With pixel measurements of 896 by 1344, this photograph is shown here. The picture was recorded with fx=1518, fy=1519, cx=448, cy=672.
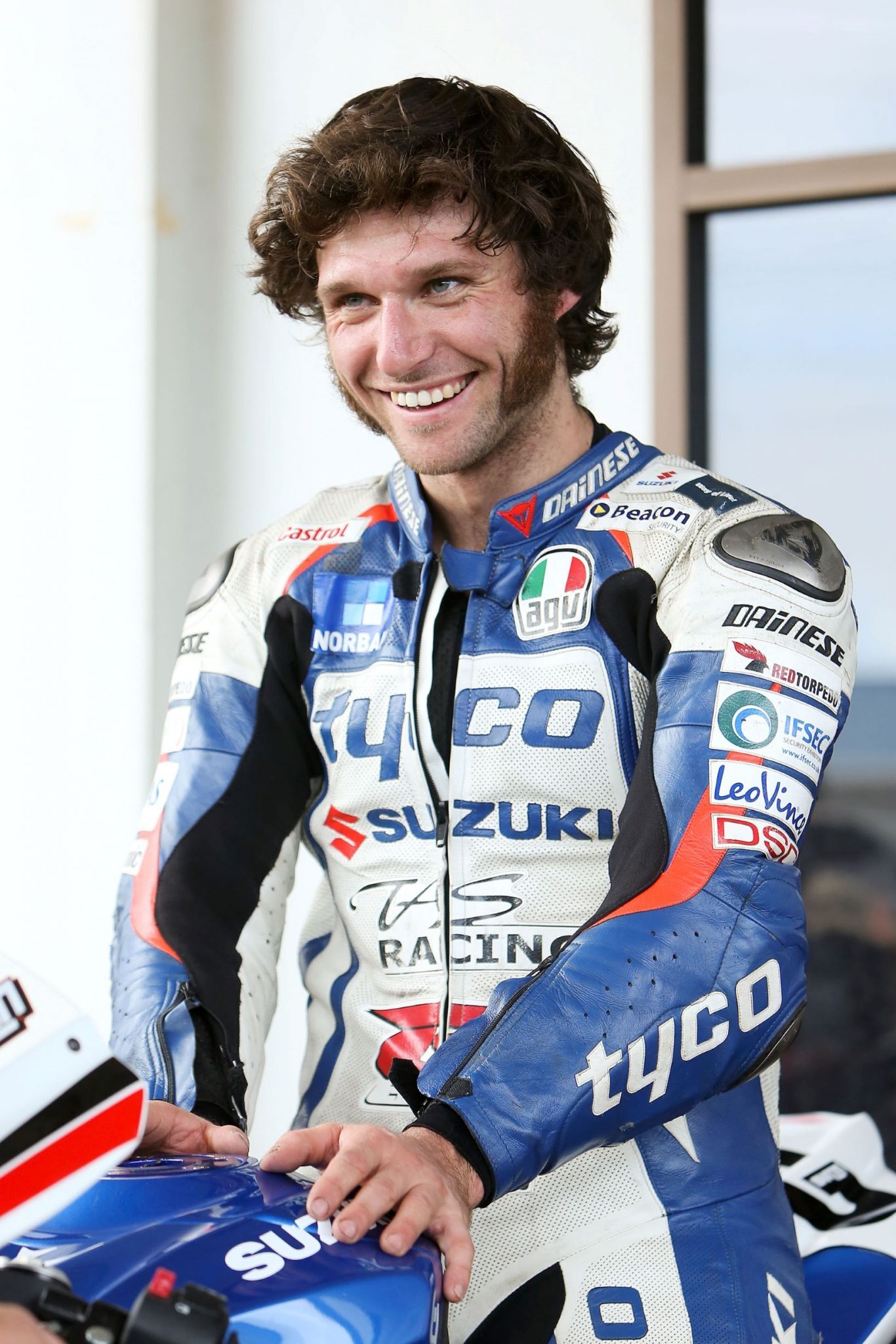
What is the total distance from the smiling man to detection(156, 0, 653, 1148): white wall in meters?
0.94

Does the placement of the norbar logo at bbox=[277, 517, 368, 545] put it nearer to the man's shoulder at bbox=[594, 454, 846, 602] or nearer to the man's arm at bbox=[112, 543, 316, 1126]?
the man's arm at bbox=[112, 543, 316, 1126]

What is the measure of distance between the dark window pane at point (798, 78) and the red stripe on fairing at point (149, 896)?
1630 millimetres

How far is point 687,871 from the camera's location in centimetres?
104

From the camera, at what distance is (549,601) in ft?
4.30

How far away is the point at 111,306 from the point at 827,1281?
6.19 ft

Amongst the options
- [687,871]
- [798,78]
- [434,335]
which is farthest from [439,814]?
[798,78]

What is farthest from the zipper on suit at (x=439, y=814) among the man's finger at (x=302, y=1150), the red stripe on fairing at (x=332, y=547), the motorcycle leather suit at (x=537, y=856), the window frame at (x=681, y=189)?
the window frame at (x=681, y=189)

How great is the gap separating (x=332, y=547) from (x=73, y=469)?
117cm

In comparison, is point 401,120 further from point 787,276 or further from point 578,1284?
point 787,276

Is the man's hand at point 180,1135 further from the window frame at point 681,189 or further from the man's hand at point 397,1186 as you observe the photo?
the window frame at point 681,189

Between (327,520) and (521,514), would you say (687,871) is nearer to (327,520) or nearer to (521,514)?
(521,514)

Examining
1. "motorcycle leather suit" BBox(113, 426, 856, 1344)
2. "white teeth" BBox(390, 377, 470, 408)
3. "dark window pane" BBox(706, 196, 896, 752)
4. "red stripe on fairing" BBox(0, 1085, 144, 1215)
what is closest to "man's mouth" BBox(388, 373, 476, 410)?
"white teeth" BBox(390, 377, 470, 408)

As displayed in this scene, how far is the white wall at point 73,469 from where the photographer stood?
250 centimetres

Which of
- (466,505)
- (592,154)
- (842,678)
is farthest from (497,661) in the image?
(592,154)
